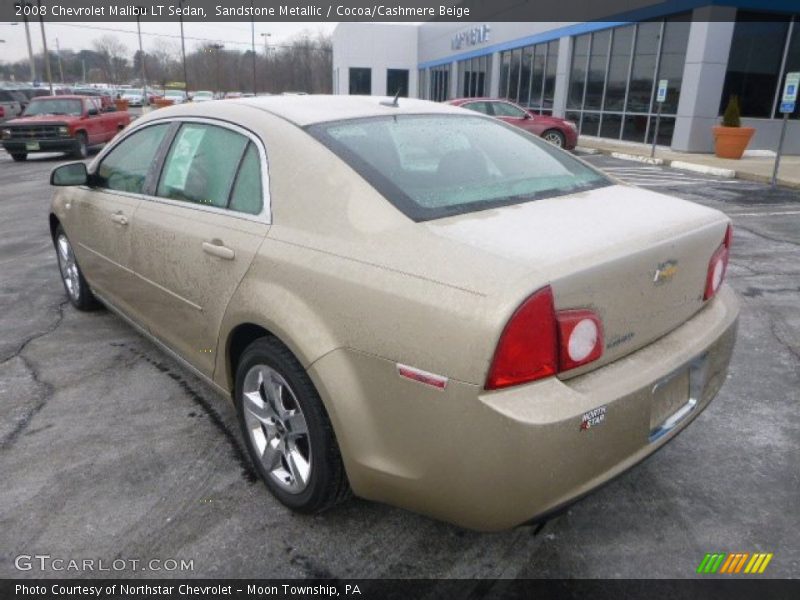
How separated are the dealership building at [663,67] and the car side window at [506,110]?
4.71 m

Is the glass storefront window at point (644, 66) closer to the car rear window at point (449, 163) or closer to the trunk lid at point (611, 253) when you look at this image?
the car rear window at point (449, 163)

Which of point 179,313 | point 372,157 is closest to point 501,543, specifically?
point 372,157

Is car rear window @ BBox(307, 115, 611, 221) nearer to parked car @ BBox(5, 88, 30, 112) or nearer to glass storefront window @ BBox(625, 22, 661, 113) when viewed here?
glass storefront window @ BBox(625, 22, 661, 113)

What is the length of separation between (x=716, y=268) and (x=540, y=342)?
45.4 inches

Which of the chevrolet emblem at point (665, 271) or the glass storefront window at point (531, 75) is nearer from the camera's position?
the chevrolet emblem at point (665, 271)

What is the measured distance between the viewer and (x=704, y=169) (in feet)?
45.9

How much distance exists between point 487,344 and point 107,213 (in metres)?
2.92

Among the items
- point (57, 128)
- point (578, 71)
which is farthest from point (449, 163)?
point (578, 71)

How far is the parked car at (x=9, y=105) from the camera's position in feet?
72.1

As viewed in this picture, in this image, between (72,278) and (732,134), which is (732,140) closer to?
(732,134)

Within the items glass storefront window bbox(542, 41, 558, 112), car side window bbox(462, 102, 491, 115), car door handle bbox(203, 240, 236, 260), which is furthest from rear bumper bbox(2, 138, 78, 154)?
glass storefront window bbox(542, 41, 558, 112)

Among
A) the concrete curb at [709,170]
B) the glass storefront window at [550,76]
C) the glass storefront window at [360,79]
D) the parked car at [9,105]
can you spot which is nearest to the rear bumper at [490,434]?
the concrete curb at [709,170]

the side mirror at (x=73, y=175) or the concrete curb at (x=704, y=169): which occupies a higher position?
the side mirror at (x=73, y=175)

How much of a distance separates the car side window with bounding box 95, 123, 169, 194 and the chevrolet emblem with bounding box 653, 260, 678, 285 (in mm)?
2610
